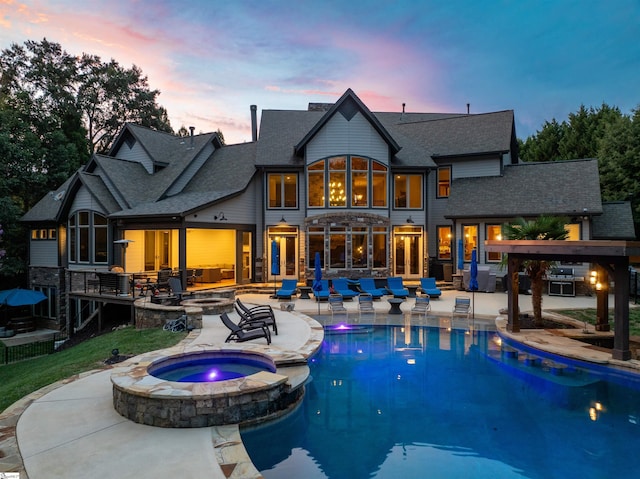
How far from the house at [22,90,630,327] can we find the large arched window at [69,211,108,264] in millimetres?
74

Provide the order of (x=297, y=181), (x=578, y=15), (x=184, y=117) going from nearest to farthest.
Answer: (x=297, y=181) < (x=578, y=15) < (x=184, y=117)

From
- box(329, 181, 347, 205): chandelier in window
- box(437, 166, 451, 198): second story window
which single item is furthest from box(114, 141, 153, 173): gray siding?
box(437, 166, 451, 198): second story window

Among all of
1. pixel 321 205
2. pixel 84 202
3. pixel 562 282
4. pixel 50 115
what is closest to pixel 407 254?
pixel 321 205

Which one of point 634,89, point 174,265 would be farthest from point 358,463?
point 634,89

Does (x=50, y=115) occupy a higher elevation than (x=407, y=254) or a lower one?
higher

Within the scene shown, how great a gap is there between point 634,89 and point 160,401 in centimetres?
12819

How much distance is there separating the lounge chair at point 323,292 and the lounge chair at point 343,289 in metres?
0.42

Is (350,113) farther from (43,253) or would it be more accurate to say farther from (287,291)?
(43,253)

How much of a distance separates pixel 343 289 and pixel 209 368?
9.94m

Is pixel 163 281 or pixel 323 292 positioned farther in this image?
pixel 323 292

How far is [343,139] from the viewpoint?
66.9ft

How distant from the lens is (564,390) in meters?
8.12

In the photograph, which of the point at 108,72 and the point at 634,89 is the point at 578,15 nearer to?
the point at 108,72

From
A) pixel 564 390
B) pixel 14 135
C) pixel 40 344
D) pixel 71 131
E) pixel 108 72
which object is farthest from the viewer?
pixel 108 72
